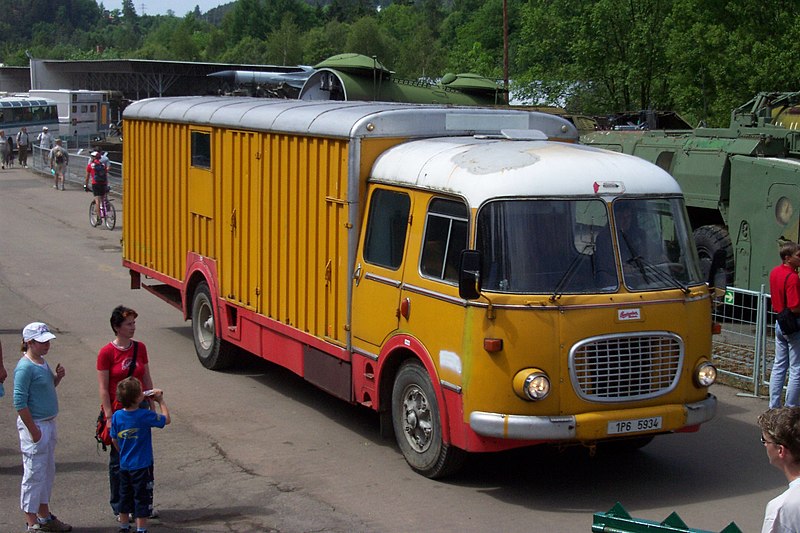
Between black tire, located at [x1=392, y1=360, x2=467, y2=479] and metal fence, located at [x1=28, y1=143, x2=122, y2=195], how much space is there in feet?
78.2

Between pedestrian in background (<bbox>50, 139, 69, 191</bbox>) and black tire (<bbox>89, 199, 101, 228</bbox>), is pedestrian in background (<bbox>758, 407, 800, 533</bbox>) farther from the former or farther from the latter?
pedestrian in background (<bbox>50, 139, 69, 191</bbox>)

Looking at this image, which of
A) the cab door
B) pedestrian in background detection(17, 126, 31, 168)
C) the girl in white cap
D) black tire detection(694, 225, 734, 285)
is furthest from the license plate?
pedestrian in background detection(17, 126, 31, 168)

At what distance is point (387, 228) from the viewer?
31.2 ft

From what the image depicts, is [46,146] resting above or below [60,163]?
above

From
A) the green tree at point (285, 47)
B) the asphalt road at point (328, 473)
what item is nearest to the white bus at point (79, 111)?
the asphalt road at point (328, 473)

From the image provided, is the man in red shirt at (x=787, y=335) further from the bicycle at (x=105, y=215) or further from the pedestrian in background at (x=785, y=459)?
the bicycle at (x=105, y=215)

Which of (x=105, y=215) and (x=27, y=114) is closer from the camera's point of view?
(x=105, y=215)

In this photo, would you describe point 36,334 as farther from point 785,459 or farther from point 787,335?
point 787,335

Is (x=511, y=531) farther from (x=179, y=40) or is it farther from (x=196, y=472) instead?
(x=179, y=40)

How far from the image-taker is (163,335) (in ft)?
48.6

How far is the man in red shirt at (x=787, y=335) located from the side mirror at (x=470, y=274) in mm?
3776

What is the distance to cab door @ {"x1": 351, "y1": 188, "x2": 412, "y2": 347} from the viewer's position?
9.27m

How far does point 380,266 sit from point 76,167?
93.0 feet

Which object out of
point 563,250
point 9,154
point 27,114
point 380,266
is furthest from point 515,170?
point 27,114
